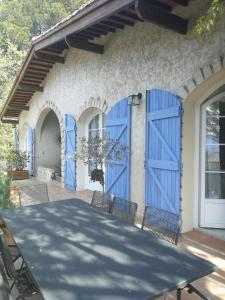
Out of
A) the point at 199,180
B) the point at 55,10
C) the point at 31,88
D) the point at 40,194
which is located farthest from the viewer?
the point at 55,10

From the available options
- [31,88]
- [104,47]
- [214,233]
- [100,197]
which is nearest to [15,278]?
[100,197]

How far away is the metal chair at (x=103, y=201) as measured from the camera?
13.3 ft

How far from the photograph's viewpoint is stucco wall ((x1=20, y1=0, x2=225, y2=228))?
15.8ft

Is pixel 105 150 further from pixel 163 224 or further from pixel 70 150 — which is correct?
pixel 163 224

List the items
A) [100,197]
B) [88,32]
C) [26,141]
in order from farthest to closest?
[26,141], [88,32], [100,197]

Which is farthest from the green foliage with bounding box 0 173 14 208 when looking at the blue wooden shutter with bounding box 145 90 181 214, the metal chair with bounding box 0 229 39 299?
the blue wooden shutter with bounding box 145 90 181 214

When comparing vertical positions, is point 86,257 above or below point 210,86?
below

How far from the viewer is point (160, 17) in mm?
4770

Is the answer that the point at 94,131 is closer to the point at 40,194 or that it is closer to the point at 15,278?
the point at 40,194

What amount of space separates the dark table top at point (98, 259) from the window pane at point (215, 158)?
2375 millimetres

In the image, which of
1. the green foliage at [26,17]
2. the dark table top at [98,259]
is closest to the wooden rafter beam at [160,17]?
the dark table top at [98,259]

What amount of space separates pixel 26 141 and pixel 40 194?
976 cm

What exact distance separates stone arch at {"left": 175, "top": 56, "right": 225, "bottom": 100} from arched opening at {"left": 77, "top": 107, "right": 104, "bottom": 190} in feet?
12.0

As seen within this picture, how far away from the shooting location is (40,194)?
15.4ft
